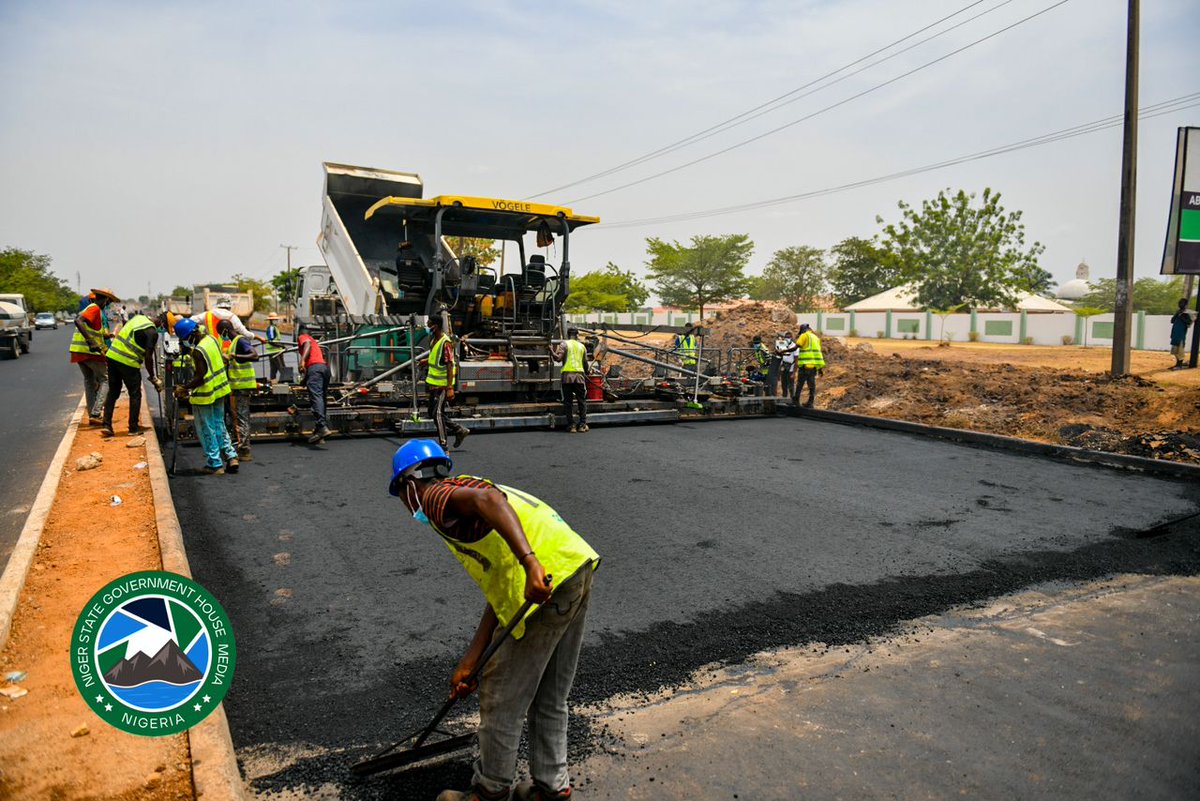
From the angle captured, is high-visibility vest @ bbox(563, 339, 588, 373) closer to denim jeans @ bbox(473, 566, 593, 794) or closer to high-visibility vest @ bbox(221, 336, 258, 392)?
high-visibility vest @ bbox(221, 336, 258, 392)

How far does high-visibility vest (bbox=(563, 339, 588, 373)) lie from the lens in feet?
33.9

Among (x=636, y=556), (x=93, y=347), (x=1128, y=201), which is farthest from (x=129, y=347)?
(x=1128, y=201)

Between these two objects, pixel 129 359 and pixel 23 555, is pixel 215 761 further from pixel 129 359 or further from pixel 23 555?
pixel 129 359

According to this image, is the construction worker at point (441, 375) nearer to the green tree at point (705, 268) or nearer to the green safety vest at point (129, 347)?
the green safety vest at point (129, 347)

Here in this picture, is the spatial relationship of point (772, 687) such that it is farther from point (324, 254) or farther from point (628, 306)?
point (628, 306)

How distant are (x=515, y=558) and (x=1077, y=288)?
266ft

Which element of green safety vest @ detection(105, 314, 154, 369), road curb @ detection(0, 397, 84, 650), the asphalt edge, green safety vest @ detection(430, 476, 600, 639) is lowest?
the asphalt edge

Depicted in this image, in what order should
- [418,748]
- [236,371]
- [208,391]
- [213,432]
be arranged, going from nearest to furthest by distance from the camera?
1. [418,748]
2. [208,391]
3. [213,432]
4. [236,371]

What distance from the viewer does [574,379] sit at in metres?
10.6

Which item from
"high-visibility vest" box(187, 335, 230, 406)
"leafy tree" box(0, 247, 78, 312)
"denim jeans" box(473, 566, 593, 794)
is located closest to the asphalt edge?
"denim jeans" box(473, 566, 593, 794)

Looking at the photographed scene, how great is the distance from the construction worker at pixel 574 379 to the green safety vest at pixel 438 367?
1699 mm

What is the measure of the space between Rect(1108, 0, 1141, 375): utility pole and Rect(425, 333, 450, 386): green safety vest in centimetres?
1132

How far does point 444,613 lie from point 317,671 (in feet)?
2.77

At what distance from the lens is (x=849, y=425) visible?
1231 cm
